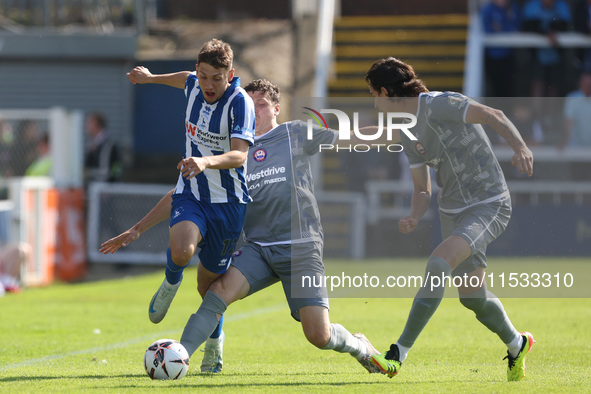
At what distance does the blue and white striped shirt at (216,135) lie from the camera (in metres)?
6.11

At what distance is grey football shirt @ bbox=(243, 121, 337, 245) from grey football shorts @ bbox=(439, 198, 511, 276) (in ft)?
3.00

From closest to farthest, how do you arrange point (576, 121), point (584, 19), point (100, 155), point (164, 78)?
point (164, 78) < point (576, 121) < point (100, 155) < point (584, 19)

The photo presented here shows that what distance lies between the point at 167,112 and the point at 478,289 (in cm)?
1440

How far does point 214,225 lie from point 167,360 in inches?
37.7

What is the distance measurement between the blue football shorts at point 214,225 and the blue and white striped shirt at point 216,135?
5 cm

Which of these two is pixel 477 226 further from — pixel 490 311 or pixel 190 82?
pixel 190 82

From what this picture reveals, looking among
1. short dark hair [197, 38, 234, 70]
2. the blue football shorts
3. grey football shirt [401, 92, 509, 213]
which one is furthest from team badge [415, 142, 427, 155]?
short dark hair [197, 38, 234, 70]

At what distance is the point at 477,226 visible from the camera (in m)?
6.11

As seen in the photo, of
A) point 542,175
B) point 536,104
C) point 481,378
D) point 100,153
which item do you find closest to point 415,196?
point 481,378

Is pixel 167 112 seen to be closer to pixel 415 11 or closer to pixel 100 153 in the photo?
pixel 100 153

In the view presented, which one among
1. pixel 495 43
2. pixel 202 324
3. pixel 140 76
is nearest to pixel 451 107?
pixel 202 324

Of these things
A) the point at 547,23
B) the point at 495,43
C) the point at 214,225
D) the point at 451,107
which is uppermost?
the point at 547,23

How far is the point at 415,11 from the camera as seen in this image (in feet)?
77.8

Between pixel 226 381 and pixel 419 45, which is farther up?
pixel 419 45
